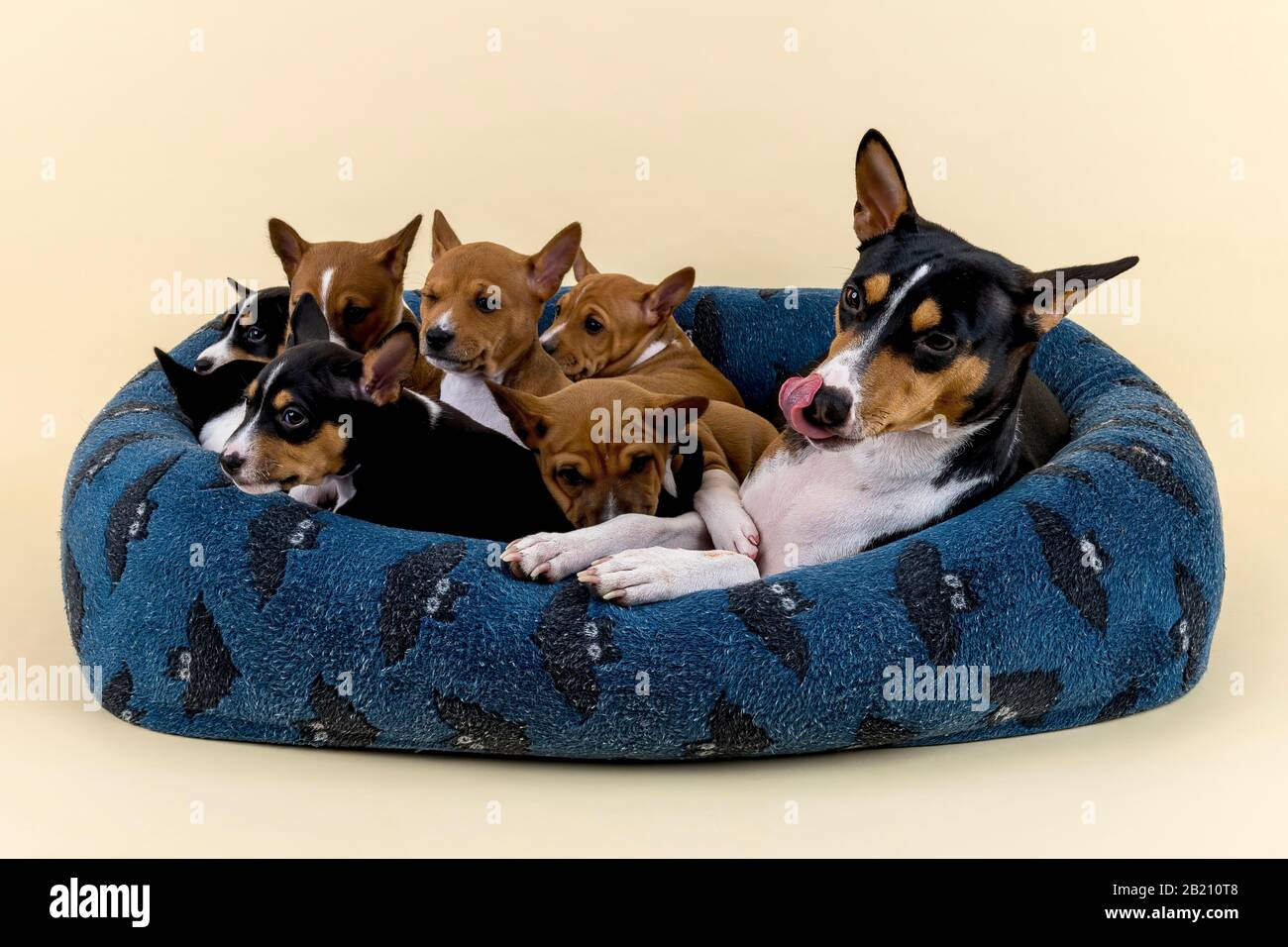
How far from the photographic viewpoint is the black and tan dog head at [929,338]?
3756mm

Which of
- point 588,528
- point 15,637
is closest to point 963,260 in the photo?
point 588,528

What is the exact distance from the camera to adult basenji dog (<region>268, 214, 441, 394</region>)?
5.04m

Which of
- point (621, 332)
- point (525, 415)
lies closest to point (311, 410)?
point (525, 415)

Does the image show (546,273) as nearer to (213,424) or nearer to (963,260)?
(213,424)

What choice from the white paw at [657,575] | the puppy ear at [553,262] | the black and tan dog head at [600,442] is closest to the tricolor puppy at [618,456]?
the black and tan dog head at [600,442]

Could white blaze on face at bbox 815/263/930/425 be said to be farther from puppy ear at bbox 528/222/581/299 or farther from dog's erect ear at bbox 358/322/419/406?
puppy ear at bbox 528/222/581/299

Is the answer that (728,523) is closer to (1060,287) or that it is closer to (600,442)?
(600,442)

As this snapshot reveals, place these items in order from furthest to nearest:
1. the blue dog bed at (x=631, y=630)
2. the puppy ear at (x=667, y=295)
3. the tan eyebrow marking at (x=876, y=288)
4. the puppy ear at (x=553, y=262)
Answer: the puppy ear at (x=667, y=295)
the puppy ear at (x=553, y=262)
the tan eyebrow marking at (x=876, y=288)
the blue dog bed at (x=631, y=630)

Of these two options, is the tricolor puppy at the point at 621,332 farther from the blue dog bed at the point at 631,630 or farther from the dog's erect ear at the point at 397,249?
the blue dog bed at the point at 631,630

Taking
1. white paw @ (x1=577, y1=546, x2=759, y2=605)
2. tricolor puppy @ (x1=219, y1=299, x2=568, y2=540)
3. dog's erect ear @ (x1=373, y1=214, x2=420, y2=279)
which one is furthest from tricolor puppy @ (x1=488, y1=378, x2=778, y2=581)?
dog's erect ear @ (x1=373, y1=214, x2=420, y2=279)

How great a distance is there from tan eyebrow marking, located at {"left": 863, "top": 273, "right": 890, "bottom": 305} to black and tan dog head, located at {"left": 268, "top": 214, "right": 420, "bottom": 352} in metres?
1.86

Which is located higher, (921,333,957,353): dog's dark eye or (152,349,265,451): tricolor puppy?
(921,333,957,353): dog's dark eye

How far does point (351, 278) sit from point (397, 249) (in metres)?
0.25

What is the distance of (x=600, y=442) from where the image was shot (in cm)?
424
